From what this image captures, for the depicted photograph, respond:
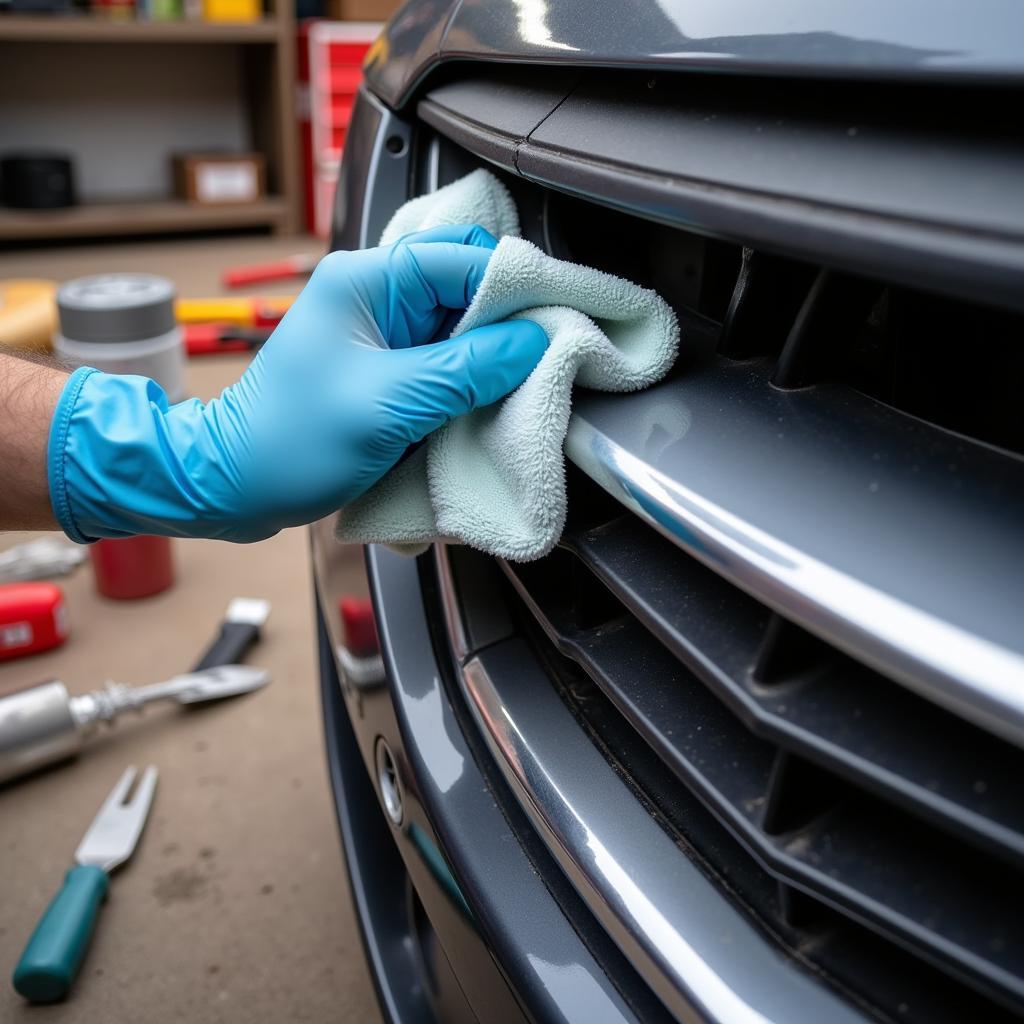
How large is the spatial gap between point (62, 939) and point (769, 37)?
92cm

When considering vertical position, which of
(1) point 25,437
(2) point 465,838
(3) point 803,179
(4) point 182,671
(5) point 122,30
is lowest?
(4) point 182,671

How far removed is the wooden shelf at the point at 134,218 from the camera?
3.30 metres

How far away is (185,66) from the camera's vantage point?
374 centimetres

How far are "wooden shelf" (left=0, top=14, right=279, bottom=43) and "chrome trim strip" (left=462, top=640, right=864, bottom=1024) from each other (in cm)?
343

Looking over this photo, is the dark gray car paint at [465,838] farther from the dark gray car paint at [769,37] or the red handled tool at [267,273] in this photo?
the red handled tool at [267,273]

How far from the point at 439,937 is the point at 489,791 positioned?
111 mm

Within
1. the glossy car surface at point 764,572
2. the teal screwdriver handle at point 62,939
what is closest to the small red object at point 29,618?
the teal screwdriver handle at point 62,939

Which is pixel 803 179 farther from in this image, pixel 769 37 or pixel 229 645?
pixel 229 645

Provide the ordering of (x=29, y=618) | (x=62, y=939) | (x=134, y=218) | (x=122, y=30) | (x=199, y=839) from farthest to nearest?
(x=134, y=218) → (x=122, y=30) → (x=29, y=618) → (x=199, y=839) → (x=62, y=939)

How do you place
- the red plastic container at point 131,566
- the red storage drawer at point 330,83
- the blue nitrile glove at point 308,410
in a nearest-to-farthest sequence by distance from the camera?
the blue nitrile glove at point 308,410
the red plastic container at point 131,566
the red storage drawer at point 330,83

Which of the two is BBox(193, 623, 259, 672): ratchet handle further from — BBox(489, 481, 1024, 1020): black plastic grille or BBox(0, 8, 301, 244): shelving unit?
BBox(0, 8, 301, 244): shelving unit

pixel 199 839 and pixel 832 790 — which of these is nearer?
pixel 832 790

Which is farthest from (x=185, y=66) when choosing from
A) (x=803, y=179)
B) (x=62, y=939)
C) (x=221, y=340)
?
(x=803, y=179)

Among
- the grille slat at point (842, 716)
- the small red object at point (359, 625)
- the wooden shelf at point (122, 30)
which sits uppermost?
the wooden shelf at point (122, 30)
